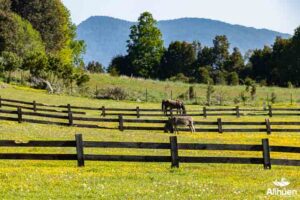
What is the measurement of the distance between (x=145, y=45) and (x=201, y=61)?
76.5 ft

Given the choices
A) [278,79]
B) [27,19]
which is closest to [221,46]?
[278,79]

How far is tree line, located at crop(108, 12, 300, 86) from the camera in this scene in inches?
5069

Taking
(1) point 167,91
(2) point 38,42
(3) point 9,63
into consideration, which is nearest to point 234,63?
(1) point 167,91

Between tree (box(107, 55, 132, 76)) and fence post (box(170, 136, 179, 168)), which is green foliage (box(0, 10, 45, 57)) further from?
fence post (box(170, 136, 179, 168))

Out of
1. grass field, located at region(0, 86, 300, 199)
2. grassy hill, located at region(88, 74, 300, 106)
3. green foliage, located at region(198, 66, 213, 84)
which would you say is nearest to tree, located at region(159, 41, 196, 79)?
green foliage, located at region(198, 66, 213, 84)

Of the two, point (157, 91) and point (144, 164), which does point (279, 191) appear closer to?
point (144, 164)

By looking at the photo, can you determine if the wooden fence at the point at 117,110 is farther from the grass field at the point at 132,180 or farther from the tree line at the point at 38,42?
the tree line at the point at 38,42

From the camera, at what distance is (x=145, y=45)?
13425 cm

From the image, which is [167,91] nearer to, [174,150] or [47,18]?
[47,18]

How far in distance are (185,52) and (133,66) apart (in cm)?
1871

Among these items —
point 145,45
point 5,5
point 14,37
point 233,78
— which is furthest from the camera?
point 145,45

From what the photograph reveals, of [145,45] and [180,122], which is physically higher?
[145,45]

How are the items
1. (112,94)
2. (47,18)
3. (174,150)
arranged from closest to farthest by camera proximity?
(174,150) → (112,94) → (47,18)

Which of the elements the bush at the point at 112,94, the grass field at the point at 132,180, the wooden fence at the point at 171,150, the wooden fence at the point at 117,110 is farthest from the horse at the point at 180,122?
the bush at the point at 112,94
